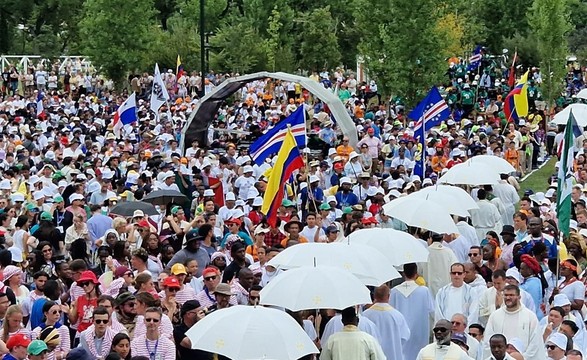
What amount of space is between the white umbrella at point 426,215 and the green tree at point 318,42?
1413 inches

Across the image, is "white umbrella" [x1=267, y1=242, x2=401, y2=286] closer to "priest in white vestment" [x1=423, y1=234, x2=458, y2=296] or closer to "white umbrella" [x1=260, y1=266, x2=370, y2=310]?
"white umbrella" [x1=260, y1=266, x2=370, y2=310]

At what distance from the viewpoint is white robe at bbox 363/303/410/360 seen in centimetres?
1175

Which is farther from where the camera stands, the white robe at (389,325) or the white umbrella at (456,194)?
the white umbrella at (456,194)

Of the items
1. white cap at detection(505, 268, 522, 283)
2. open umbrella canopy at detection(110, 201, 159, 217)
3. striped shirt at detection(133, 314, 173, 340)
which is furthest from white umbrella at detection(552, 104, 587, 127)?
striped shirt at detection(133, 314, 173, 340)

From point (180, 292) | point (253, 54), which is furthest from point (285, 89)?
point (180, 292)

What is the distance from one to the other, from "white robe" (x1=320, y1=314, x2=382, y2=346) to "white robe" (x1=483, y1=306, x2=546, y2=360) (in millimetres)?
1042

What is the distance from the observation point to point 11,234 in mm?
16625

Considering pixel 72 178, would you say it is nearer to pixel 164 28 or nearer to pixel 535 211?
pixel 535 211

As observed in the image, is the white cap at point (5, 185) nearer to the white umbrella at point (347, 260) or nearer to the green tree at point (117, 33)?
the white umbrella at point (347, 260)

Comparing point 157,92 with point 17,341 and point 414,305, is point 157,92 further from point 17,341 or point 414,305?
point 17,341

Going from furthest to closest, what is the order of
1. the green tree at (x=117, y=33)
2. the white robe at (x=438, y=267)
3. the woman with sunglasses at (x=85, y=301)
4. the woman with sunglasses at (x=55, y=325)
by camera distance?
the green tree at (x=117, y=33) → the white robe at (x=438, y=267) → the woman with sunglasses at (x=85, y=301) → the woman with sunglasses at (x=55, y=325)

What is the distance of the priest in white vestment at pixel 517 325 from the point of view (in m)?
11.5

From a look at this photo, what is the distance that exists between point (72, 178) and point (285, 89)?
2311cm

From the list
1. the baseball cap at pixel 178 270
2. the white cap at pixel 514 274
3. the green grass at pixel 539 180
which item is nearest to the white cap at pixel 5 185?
the baseball cap at pixel 178 270
